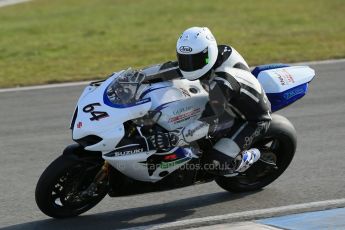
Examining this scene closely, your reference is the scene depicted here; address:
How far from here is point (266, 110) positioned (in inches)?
275

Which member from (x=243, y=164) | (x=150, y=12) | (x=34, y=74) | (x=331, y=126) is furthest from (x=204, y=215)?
(x=150, y=12)

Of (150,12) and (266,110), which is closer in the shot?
(266,110)

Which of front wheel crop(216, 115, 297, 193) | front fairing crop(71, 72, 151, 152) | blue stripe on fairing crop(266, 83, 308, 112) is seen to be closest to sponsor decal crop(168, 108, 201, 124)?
front fairing crop(71, 72, 151, 152)

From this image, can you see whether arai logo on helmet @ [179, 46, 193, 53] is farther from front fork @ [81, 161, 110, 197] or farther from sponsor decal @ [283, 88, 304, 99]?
sponsor decal @ [283, 88, 304, 99]

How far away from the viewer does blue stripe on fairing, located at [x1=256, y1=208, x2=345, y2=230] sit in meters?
6.22

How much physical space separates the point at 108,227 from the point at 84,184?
41 cm

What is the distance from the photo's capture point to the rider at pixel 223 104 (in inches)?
259

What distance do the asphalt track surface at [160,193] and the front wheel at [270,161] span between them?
9cm

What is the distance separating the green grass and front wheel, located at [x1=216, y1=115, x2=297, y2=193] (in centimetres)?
630

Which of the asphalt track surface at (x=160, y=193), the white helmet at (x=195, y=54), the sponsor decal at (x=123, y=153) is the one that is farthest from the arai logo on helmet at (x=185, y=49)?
the asphalt track surface at (x=160, y=193)

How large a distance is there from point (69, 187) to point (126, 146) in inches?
22.8

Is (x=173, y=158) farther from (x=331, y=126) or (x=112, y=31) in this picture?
(x=112, y=31)

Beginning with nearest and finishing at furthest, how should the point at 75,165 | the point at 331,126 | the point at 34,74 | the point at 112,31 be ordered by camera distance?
the point at 75,165, the point at 331,126, the point at 34,74, the point at 112,31

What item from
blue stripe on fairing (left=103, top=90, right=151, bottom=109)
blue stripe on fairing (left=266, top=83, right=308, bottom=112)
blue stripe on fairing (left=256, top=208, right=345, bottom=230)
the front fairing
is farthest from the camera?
blue stripe on fairing (left=266, top=83, right=308, bottom=112)
